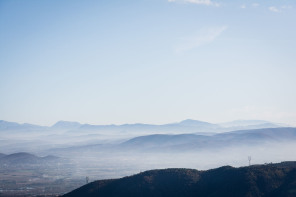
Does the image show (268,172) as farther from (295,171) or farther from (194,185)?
(194,185)

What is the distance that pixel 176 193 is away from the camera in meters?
75.8

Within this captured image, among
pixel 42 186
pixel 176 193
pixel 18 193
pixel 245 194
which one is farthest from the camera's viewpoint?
pixel 42 186

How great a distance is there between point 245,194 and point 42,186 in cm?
12755

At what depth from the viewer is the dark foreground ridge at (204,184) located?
70.8 meters

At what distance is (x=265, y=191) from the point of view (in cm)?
7075

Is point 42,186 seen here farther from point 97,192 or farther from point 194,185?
point 194,185

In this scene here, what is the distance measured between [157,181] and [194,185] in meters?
9.40

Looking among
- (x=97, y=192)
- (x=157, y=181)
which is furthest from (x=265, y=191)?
(x=97, y=192)

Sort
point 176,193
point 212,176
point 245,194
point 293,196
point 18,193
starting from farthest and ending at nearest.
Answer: point 18,193 < point 212,176 < point 176,193 < point 245,194 < point 293,196

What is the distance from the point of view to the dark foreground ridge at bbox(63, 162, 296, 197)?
70812mm

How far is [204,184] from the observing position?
255ft

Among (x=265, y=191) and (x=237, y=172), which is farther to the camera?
(x=237, y=172)

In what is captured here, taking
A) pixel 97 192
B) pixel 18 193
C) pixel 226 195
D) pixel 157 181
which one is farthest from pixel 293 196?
pixel 18 193

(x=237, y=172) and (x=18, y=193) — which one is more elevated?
(x=237, y=172)
